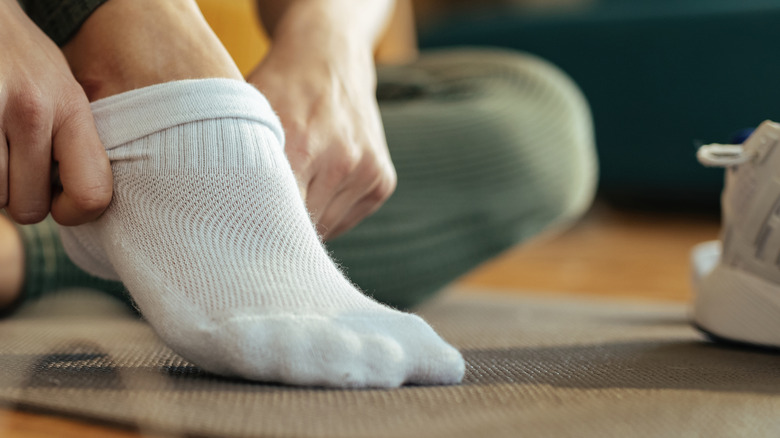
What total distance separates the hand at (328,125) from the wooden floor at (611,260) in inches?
14.2

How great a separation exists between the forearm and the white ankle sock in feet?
0.57

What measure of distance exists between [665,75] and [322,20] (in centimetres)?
153

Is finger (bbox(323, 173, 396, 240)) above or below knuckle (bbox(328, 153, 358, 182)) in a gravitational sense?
below

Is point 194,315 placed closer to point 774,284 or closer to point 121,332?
point 121,332

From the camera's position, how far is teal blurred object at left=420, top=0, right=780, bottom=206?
5.99 feet

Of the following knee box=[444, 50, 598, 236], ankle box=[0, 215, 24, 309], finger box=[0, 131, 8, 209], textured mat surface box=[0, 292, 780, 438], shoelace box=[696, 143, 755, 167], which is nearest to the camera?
textured mat surface box=[0, 292, 780, 438]

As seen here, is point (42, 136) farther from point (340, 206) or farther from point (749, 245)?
point (749, 245)

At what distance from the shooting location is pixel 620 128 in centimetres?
199

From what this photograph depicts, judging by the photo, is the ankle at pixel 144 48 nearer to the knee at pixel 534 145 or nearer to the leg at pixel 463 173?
the leg at pixel 463 173

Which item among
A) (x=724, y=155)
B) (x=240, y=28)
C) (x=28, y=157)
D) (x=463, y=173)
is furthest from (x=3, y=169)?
(x=240, y=28)

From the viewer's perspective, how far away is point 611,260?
4.77ft

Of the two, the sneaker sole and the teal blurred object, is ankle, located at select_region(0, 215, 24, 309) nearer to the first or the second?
the sneaker sole

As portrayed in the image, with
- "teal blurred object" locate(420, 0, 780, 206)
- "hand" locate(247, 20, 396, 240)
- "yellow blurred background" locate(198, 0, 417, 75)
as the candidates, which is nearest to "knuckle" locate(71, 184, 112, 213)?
"hand" locate(247, 20, 396, 240)

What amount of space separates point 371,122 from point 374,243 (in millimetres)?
203
